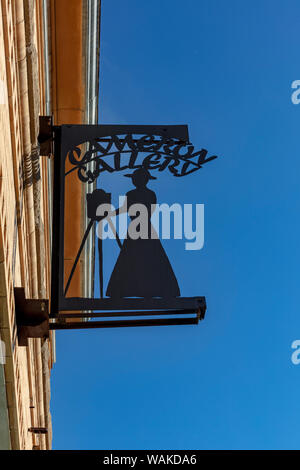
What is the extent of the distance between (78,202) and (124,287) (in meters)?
3.86

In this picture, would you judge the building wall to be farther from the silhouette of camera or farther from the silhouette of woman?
the silhouette of woman

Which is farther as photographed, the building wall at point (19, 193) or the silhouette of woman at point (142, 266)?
the silhouette of woman at point (142, 266)

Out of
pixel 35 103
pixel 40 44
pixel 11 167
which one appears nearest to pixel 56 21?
pixel 40 44

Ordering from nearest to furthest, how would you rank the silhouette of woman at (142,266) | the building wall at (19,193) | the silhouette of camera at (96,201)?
the building wall at (19,193), the silhouette of woman at (142,266), the silhouette of camera at (96,201)

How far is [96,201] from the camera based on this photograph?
5.19m

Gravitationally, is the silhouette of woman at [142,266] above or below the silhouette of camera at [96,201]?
below

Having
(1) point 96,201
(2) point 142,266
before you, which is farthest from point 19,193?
(2) point 142,266

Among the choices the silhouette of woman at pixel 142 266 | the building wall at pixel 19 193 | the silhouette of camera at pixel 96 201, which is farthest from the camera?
the silhouette of camera at pixel 96 201

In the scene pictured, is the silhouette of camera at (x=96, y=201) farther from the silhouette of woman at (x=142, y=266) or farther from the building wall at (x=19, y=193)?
the building wall at (x=19, y=193)

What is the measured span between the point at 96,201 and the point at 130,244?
56cm

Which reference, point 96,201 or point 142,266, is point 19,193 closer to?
point 96,201

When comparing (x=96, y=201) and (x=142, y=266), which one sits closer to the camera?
(x=142, y=266)

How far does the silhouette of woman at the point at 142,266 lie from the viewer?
185 inches

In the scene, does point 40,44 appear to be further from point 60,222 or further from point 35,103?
point 60,222
